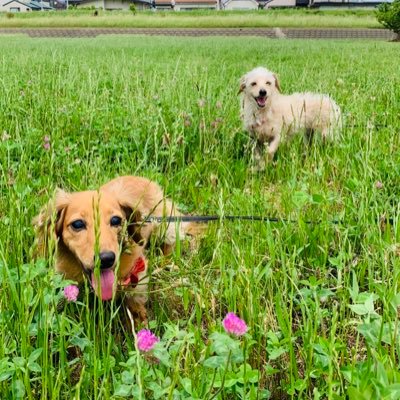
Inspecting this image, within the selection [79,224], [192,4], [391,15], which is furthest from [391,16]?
[192,4]

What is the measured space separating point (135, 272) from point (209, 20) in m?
42.0

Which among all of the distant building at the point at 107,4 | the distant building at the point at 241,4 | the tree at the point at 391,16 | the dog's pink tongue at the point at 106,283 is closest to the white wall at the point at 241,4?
the distant building at the point at 241,4

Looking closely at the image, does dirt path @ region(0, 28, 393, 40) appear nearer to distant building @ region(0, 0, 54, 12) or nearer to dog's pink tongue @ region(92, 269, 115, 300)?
dog's pink tongue @ region(92, 269, 115, 300)

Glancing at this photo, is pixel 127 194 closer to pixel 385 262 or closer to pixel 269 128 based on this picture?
pixel 385 262

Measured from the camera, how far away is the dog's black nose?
5.53 ft

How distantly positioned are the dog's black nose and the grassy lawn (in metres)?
39.9

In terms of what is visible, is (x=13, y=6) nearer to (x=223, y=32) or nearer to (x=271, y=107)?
(x=223, y=32)

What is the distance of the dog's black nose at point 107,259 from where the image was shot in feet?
5.53

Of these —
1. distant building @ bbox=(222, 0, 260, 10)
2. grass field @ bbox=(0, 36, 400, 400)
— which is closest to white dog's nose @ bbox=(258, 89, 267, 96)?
grass field @ bbox=(0, 36, 400, 400)

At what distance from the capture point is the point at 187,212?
2.76 m

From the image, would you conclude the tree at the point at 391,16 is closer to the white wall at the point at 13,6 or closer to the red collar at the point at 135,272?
the red collar at the point at 135,272

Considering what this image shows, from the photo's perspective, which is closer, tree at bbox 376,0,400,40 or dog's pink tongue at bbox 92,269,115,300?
dog's pink tongue at bbox 92,269,115,300

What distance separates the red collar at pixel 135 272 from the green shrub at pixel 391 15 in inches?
1268

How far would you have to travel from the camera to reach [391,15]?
3027cm
